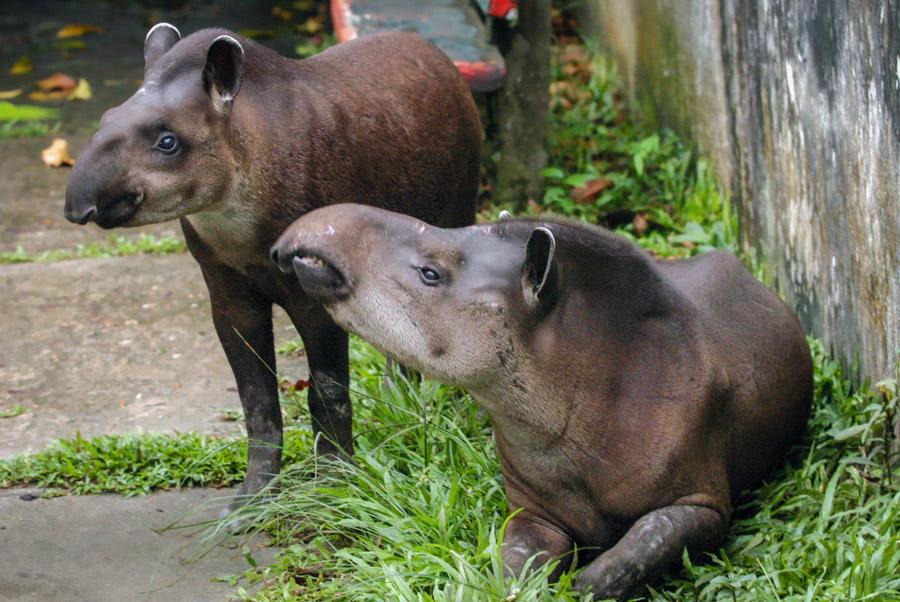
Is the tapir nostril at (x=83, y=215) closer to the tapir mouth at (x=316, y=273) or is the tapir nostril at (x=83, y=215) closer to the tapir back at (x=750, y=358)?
the tapir mouth at (x=316, y=273)

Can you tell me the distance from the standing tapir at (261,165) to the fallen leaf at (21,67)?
5720 mm

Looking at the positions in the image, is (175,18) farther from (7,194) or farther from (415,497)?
(415,497)

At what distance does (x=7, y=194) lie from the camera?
839cm

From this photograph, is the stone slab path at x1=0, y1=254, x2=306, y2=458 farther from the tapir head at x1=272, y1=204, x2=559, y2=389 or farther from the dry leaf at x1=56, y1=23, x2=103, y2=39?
the dry leaf at x1=56, y1=23, x2=103, y2=39

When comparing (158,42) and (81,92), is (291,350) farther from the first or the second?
(81,92)

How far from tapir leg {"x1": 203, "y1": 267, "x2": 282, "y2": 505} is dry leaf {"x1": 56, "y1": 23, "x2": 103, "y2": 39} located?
717 centimetres

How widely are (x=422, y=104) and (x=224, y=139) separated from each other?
42.1 inches

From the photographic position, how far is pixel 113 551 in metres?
4.75

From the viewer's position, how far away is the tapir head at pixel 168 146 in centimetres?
428

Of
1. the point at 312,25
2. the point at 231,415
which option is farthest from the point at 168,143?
the point at 312,25

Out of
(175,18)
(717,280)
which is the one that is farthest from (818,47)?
(175,18)

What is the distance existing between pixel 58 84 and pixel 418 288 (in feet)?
21.8

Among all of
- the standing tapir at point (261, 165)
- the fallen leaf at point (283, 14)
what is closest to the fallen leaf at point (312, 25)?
the fallen leaf at point (283, 14)

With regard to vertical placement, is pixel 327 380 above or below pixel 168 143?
below
